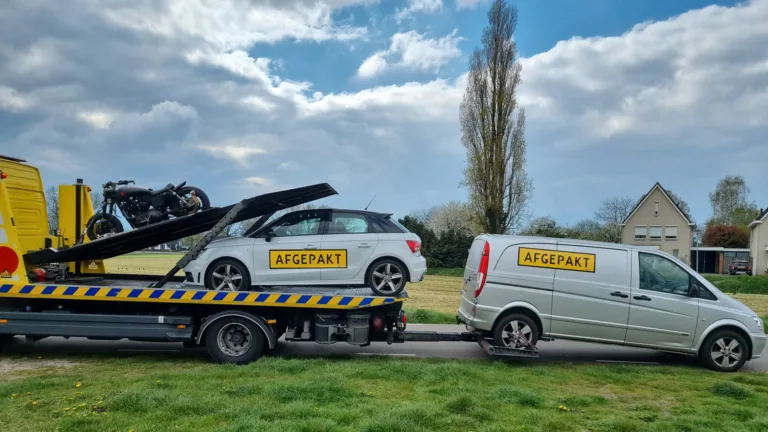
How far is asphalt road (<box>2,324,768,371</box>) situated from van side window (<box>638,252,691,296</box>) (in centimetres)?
142

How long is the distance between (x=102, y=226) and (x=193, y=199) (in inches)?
61.4

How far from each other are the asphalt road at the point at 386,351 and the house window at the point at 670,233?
4868cm

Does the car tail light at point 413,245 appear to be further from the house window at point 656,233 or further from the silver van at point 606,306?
the house window at point 656,233

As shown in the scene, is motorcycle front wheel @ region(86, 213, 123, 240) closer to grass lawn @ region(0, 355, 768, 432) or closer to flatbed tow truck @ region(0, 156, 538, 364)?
flatbed tow truck @ region(0, 156, 538, 364)

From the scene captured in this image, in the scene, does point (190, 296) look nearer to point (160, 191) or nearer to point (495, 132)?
point (160, 191)

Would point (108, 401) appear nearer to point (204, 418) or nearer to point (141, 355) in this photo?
point (204, 418)

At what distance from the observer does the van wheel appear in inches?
335

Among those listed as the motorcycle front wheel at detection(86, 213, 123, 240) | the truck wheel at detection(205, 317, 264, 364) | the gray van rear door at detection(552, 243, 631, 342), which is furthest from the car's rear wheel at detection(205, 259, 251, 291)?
the gray van rear door at detection(552, 243, 631, 342)

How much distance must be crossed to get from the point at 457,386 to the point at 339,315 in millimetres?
2418

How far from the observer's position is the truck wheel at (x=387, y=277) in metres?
8.62

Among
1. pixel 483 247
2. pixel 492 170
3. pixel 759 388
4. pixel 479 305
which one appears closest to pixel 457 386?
pixel 479 305

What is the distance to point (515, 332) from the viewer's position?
8523mm

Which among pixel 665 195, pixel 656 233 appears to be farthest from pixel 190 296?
pixel 665 195

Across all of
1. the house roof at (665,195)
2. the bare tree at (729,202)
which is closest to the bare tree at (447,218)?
the house roof at (665,195)
